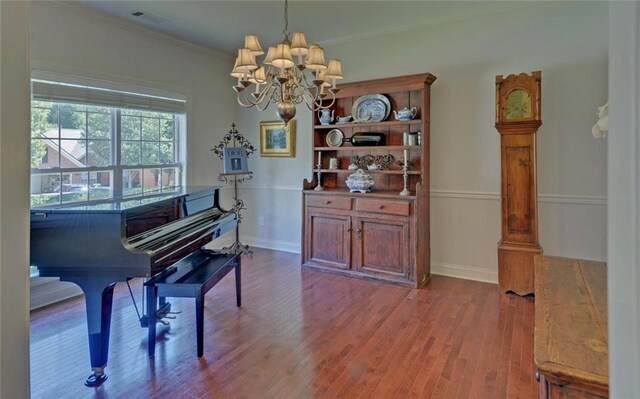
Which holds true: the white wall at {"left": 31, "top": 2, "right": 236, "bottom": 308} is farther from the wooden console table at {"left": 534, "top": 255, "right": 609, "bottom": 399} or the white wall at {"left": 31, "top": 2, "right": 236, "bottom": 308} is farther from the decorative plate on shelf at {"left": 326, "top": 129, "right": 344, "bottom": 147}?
the wooden console table at {"left": 534, "top": 255, "right": 609, "bottom": 399}

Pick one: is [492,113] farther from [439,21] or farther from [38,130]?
[38,130]

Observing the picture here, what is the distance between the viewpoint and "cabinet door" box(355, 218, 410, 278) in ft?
12.8

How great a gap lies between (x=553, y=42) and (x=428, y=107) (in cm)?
126

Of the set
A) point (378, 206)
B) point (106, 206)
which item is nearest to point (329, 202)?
point (378, 206)

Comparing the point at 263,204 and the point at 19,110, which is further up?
the point at 19,110

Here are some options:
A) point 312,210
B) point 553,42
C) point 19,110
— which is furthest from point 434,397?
point 553,42

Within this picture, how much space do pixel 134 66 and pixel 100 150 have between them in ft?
3.40

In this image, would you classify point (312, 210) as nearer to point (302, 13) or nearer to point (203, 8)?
point (302, 13)

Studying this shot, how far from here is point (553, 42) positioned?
3549 mm

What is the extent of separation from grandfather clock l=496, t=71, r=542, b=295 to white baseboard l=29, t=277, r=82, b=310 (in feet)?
13.7

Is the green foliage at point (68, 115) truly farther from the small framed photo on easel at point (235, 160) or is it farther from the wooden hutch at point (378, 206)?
the wooden hutch at point (378, 206)

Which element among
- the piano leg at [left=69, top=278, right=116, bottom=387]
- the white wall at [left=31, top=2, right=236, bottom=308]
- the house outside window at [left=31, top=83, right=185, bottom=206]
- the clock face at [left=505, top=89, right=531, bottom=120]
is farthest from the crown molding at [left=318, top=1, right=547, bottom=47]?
the piano leg at [left=69, top=278, right=116, bottom=387]

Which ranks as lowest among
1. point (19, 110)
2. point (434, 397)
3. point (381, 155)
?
point (434, 397)

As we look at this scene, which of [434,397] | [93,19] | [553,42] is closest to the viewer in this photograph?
[434,397]
